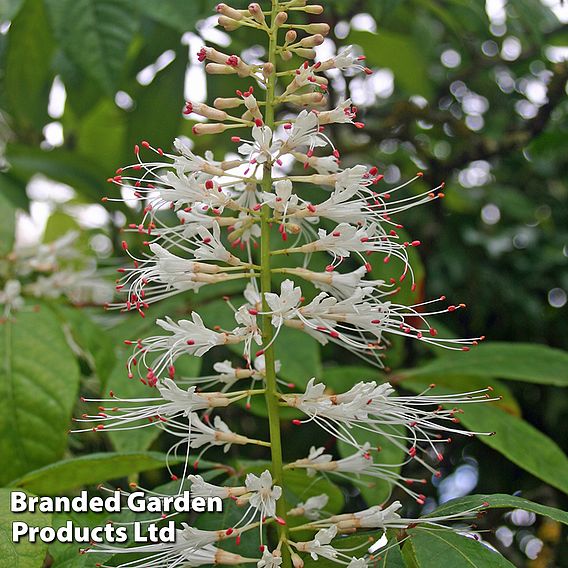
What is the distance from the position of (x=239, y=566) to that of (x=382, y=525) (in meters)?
0.26

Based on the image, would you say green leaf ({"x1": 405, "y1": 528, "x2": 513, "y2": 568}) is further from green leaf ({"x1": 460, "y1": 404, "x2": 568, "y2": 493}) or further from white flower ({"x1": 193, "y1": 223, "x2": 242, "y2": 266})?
white flower ({"x1": 193, "y1": 223, "x2": 242, "y2": 266})

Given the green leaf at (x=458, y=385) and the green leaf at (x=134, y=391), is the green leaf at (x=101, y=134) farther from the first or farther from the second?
the green leaf at (x=458, y=385)

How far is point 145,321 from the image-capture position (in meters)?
2.15

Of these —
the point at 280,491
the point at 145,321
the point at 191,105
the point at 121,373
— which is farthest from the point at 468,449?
the point at 191,105

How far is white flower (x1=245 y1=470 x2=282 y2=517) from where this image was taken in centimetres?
126

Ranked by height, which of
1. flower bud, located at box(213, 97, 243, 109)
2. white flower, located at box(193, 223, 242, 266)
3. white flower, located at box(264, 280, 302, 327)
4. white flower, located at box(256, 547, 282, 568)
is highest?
flower bud, located at box(213, 97, 243, 109)

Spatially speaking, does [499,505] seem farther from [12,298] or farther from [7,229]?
[7,229]

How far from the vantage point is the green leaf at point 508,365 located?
181 centimetres

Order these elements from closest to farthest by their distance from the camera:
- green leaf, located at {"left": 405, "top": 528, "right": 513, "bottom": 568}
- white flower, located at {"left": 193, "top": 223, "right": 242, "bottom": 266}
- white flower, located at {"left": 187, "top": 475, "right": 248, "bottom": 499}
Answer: green leaf, located at {"left": 405, "top": 528, "right": 513, "bottom": 568}
white flower, located at {"left": 187, "top": 475, "right": 248, "bottom": 499}
white flower, located at {"left": 193, "top": 223, "right": 242, "bottom": 266}

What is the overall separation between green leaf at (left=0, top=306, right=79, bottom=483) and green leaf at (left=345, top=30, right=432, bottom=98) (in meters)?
1.55

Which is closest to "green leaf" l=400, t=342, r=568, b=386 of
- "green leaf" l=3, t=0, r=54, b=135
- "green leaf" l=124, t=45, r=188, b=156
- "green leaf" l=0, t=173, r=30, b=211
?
"green leaf" l=124, t=45, r=188, b=156

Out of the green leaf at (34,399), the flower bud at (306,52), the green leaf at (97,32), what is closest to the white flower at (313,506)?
the green leaf at (34,399)

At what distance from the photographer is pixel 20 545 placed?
4.06 feet

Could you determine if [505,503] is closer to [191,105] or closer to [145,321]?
[191,105]
